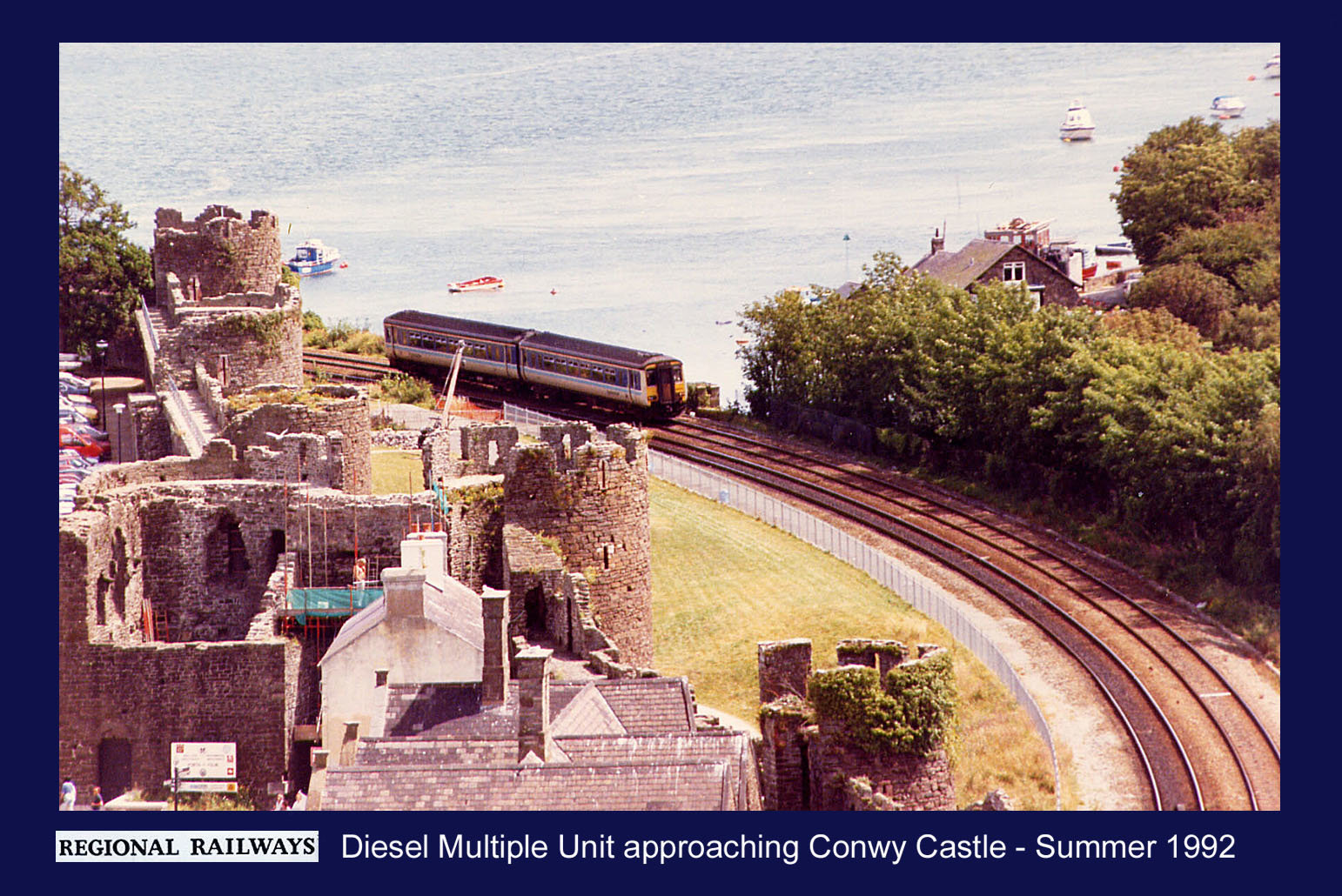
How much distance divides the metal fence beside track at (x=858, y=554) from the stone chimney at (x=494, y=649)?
12609 mm

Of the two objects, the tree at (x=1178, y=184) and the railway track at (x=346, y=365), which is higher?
the tree at (x=1178, y=184)

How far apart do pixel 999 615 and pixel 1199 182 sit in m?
37.5

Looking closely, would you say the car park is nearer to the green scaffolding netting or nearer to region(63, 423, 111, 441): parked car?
region(63, 423, 111, 441): parked car

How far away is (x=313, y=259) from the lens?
8662cm

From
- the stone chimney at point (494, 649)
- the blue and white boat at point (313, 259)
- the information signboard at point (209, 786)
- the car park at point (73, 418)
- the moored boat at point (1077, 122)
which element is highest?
the moored boat at point (1077, 122)

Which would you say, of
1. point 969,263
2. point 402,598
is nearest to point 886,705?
point 402,598

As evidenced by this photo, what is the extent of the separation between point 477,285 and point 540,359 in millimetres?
16361

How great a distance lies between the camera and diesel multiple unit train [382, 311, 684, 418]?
222 feet

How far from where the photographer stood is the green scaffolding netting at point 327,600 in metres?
33.3

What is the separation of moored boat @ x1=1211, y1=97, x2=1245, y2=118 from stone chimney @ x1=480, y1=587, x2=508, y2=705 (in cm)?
6695

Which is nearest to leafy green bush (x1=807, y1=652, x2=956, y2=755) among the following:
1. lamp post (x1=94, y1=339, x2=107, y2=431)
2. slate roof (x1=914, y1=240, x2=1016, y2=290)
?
lamp post (x1=94, y1=339, x2=107, y2=431)

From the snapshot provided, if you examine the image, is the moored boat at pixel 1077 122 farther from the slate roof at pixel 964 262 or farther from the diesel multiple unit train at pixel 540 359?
the diesel multiple unit train at pixel 540 359

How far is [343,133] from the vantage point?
237 ft

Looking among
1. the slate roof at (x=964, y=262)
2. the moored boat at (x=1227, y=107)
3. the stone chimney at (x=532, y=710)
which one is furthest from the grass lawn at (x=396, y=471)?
the moored boat at (x=1227, y=107)
